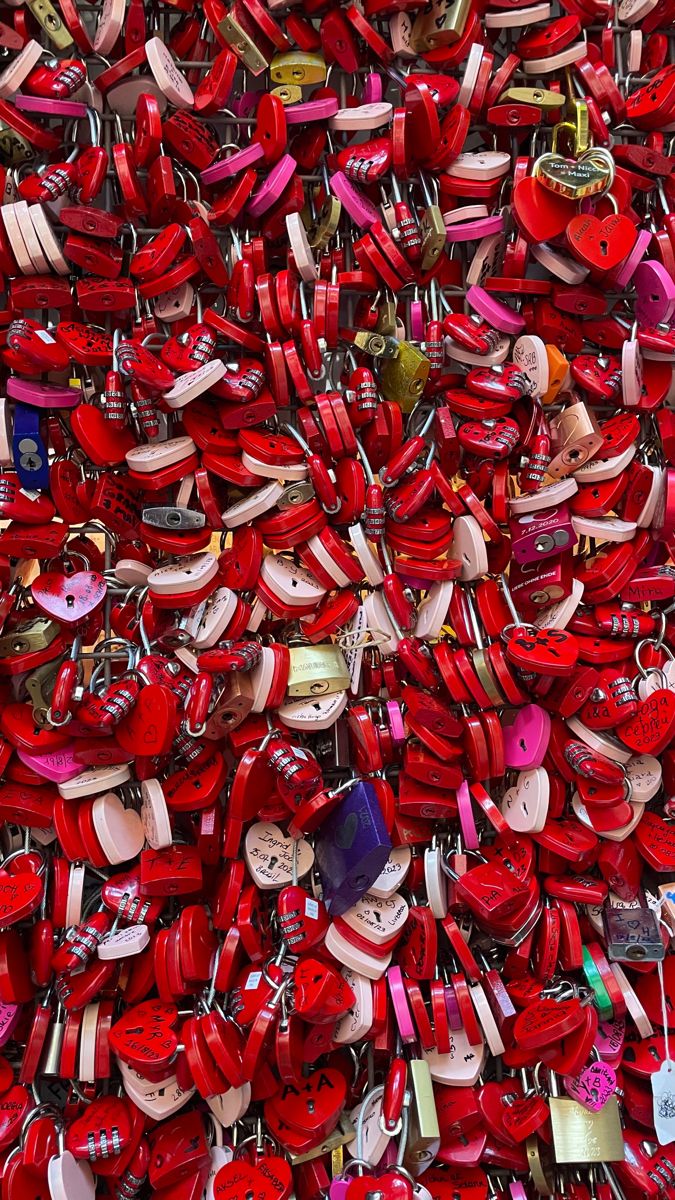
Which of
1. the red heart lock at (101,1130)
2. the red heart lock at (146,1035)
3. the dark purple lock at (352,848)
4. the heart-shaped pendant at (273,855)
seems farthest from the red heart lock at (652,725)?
the red heart lock at (101,1130)

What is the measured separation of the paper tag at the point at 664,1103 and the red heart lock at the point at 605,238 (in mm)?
1110

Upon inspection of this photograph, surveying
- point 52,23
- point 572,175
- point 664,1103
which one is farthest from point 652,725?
point 52,23

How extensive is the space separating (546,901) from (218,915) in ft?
1.54

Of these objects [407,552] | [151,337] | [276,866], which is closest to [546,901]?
[276,866]

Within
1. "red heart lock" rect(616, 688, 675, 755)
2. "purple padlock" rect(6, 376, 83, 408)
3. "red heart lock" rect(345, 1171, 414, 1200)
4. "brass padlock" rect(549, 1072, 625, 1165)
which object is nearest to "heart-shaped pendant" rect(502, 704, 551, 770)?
"red heart lock" rect(616, 688, 675, 755)

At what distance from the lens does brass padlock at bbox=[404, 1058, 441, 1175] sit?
121 cm

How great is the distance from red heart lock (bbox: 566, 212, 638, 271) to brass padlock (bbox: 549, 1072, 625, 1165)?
3.71ft

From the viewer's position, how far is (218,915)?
1.26m

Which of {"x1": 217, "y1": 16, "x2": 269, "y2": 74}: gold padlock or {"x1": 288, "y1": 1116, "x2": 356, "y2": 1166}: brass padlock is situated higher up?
{"x1": 217, "y1": 16, "x2": 269, "y2": 74}: gold padlock

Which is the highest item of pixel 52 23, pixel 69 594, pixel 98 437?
pixel 52 23

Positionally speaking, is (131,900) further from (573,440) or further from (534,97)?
(534,97)

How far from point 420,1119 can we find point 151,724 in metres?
0.62

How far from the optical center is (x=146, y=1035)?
1.18 metres

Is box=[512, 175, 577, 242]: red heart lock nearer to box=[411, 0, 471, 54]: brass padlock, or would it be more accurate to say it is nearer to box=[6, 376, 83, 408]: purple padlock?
box=[411, 0, 471, 54]: brass padlock
